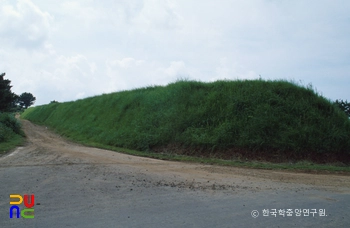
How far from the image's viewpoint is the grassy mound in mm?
14873

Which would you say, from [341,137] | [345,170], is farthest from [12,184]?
[341,137]

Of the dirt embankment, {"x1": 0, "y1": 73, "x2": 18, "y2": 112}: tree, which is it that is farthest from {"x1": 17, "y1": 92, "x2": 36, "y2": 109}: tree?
the dirt embankment

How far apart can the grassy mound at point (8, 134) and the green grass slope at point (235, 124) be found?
3899 millimetres

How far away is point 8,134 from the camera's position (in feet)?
57.9

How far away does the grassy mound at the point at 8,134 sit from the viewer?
1487cm

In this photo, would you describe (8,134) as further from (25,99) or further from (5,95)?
(25,99)

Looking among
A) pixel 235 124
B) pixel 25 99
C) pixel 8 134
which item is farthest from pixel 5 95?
pixel 25 99

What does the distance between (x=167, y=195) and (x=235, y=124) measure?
362 inches

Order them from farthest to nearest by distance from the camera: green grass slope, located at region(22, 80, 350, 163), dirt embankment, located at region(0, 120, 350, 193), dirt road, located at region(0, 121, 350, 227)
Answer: green grass slope, located at region(22, 80, 350, 163), dirt embankment, located at region(0, 120, 350, 193), dirt road, located at region(0, 121, 350, 227)

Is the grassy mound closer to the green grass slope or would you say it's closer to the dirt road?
the green grass slope

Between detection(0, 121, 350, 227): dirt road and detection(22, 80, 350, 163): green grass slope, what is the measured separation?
136 inches

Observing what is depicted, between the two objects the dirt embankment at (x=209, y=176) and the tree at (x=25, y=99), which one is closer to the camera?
the dirt embankment at (x=209, y=176)

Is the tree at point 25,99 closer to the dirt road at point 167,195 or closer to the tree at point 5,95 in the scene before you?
the tree at point 5,95

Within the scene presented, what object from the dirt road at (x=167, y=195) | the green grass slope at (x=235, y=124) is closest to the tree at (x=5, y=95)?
the green grass slope at (x=235, y=124)
